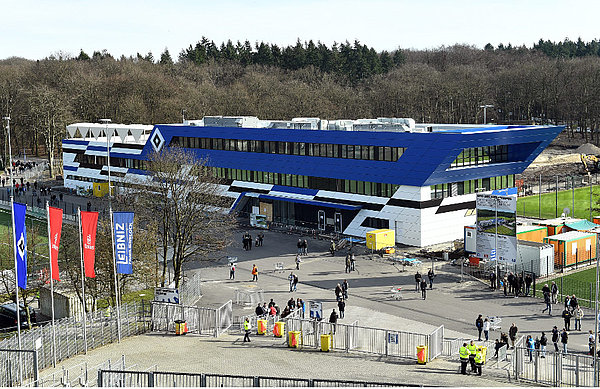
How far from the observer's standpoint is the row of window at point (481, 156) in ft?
187

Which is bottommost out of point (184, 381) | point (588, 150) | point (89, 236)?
point (184, 381)

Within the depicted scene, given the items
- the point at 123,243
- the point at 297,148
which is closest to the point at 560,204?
the point at 297,148

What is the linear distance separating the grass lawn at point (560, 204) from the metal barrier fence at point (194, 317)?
131 ft

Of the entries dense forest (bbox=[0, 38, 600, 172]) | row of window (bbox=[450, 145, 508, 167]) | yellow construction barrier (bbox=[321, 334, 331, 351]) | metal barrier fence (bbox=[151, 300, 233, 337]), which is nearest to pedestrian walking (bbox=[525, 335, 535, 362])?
yellow construction barrier (bbox=[321, 334, 331, 351])

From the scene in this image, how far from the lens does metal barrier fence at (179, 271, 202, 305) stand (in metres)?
40.3

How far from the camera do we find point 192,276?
1740 inches

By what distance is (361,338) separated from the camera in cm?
3222

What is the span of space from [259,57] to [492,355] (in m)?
160

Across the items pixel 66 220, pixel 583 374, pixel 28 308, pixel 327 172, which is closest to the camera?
pixel 583 374

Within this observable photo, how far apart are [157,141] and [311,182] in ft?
72.5

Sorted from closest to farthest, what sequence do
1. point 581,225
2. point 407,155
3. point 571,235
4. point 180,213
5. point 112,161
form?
point 180,213 → point 571,235 → point 581,225 → point 407,155 → point 112,161

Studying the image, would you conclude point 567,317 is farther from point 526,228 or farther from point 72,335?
point 72,335

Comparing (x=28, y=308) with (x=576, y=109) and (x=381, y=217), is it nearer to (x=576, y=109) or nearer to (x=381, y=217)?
(x=381, y=217)

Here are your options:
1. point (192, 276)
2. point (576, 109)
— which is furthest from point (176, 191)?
point (576, 109)
